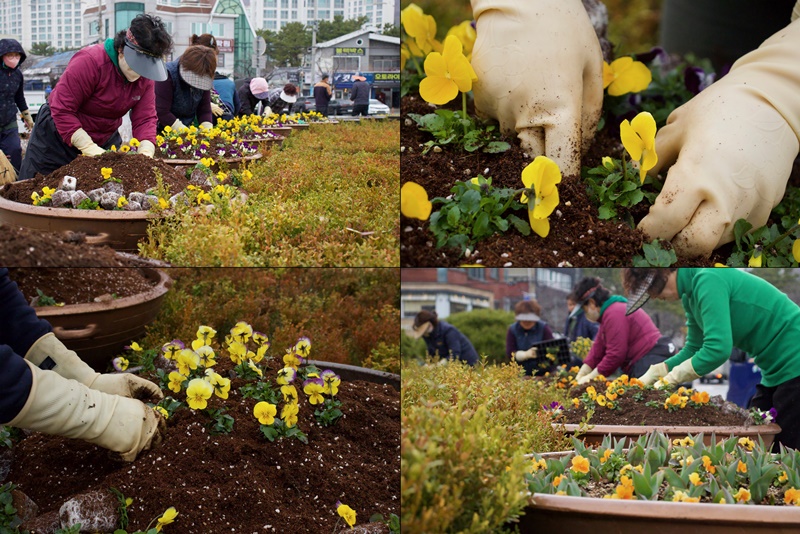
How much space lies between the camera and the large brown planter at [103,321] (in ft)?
6.46

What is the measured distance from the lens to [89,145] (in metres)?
1.55

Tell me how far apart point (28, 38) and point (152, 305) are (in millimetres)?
837

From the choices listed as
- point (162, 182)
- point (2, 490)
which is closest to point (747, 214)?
point (162, 182)

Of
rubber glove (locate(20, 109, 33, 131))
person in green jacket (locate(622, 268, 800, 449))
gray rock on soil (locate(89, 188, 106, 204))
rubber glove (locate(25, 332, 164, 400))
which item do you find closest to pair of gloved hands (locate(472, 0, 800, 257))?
person in green jacket (locate(622, 268, 800, 449))

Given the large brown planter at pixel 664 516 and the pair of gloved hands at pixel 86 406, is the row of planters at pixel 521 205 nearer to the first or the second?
the large brown planter at pixel 664 516

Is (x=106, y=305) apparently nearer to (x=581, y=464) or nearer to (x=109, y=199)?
(x=109, y=199)

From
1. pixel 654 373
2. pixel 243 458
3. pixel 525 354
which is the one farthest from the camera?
pixel 525 354

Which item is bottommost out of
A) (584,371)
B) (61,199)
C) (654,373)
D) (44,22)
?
(584,371)

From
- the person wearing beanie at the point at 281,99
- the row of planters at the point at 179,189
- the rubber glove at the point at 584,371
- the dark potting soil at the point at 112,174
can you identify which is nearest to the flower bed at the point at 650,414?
the rubber glove at the point at 584,371

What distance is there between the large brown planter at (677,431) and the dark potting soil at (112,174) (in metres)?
1.36

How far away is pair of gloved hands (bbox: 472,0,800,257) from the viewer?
1.38 metres

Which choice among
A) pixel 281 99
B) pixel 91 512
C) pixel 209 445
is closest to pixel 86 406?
pixel 91 512

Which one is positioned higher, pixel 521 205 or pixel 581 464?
pixel 521 205

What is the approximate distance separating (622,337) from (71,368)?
5.80 ft
